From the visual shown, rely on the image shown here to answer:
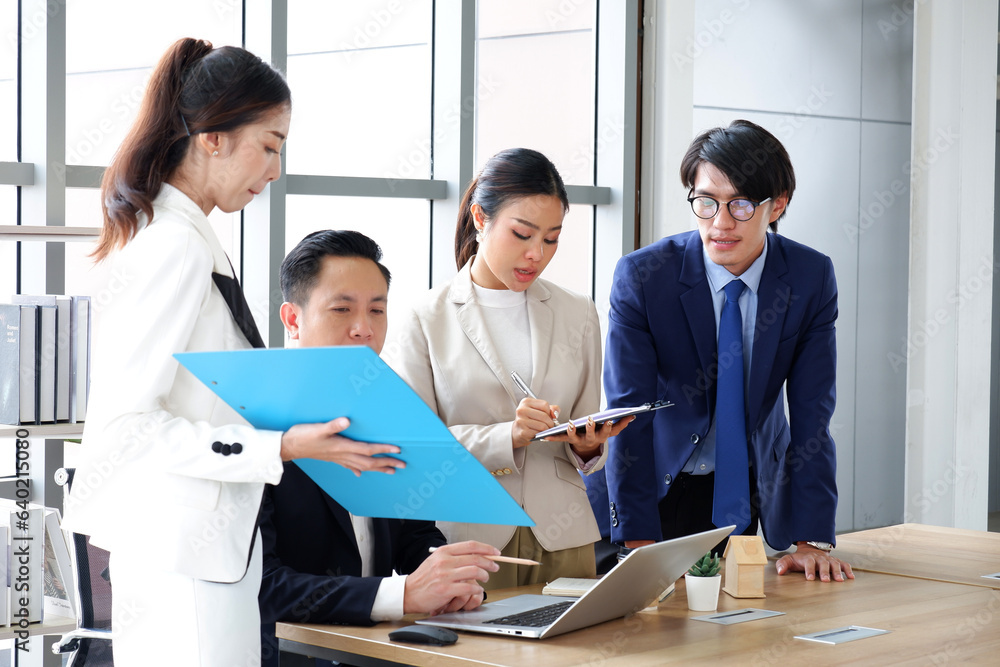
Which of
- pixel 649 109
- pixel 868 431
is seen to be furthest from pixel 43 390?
pixel 868 431

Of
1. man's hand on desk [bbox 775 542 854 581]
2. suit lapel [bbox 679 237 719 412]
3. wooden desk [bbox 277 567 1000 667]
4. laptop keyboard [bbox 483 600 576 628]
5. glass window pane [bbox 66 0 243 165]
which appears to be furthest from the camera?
glass window pane [bbox 66 0 243 165]

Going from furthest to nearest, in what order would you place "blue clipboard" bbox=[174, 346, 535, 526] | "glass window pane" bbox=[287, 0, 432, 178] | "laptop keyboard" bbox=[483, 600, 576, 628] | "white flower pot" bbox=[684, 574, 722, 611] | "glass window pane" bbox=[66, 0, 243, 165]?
"glass window pane" bbox=[287, 0, 432, 178] < "glass window pane" bbox=[66, 0, 243, 165] < "white flower pot" bbox=[684, 574, 722, 611] < "laptop keyboard" bbox=[483, 600, 576, 628] < "blue clipboard" bbox=[174, 346, 535, 526]

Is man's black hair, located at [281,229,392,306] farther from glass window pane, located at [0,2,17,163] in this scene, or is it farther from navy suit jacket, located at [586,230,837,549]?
glass window pane, located at [0,2,17,163]

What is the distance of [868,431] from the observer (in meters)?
5.51

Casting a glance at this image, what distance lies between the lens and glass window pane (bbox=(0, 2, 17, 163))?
322cm

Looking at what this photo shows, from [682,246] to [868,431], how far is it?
10.3 feet

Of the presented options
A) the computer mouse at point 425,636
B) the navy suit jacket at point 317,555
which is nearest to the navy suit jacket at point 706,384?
the navy suit jacket at point 317,555

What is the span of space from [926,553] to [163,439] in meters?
2.03

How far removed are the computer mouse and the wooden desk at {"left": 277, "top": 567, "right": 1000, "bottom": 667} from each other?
0.04 feet

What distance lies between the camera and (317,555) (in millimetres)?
2039

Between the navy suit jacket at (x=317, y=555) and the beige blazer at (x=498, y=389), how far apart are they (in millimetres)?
205

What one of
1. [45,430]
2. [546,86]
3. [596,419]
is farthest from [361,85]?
[596,419]

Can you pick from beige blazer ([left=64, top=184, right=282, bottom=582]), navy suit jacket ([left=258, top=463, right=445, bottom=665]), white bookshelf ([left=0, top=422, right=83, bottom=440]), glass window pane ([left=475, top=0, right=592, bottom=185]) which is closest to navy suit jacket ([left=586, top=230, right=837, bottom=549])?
navy suit jacket ([left=258, top=463, right=445, bottom=665])

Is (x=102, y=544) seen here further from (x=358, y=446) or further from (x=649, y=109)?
(x=649, y=109)
